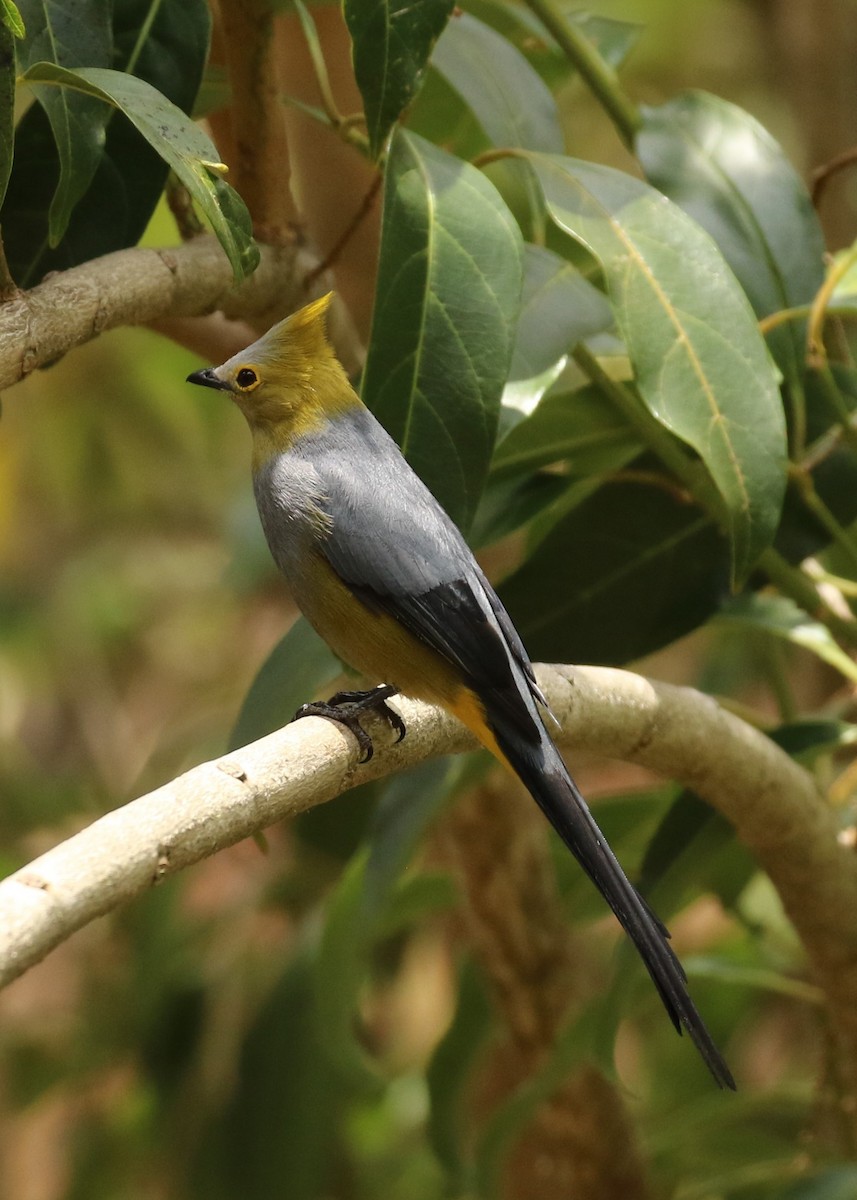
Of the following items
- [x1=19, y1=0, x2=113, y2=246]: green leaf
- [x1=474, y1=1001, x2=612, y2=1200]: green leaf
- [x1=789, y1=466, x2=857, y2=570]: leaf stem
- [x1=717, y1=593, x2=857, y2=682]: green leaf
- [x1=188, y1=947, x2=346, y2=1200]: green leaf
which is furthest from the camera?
[x1=188, y1=947, x2=346, y2=1200]: green leaf

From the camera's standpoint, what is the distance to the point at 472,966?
270 cm

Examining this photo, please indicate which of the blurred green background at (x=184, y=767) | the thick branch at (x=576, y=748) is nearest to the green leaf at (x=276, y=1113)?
the blurred green background at (x=184, y=767)

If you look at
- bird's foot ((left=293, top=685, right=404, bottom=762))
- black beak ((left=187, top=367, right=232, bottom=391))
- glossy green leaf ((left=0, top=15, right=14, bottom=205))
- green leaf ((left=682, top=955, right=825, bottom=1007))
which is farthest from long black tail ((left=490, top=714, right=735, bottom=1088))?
green leaf ((left=682, top=955, right=825, bottom=1007))

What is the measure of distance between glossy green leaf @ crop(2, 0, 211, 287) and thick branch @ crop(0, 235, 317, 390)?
117 millimetres

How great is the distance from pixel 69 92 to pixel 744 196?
3.41ft

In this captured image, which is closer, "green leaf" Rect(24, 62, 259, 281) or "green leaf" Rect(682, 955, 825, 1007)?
"green leaf" Rect(24, 62, 259, 281)

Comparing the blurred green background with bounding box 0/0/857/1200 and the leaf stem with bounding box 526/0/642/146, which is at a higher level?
the leaf stem with bounding box 526/0/642/146

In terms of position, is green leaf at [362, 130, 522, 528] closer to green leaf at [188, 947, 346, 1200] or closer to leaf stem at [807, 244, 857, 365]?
leaf stem at [807, 244, 857, 365]

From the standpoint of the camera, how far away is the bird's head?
5.92 feet

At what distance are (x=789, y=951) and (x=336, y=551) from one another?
1726 millimetres

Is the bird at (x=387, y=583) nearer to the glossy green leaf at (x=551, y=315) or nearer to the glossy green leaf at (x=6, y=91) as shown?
the glossy green leaf at (x=551, y=315)

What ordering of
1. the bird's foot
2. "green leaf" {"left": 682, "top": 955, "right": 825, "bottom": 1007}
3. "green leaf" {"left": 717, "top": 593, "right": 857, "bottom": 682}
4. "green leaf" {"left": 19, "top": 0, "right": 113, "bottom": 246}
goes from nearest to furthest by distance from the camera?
"green leaf" {"left": 19, "top": 0, "right": 113, "bottom": 246} → the bird's foot → "green leaf" {"left": 717, "top": 593, "right": 857, "bottom": 682} → "green leaf" {"left": 682, "top": 955, "right": 825, "bottom": 1007}

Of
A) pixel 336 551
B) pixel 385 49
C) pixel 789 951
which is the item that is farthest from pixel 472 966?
pixel 385 49

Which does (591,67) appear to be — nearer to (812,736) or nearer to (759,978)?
(812,736)
